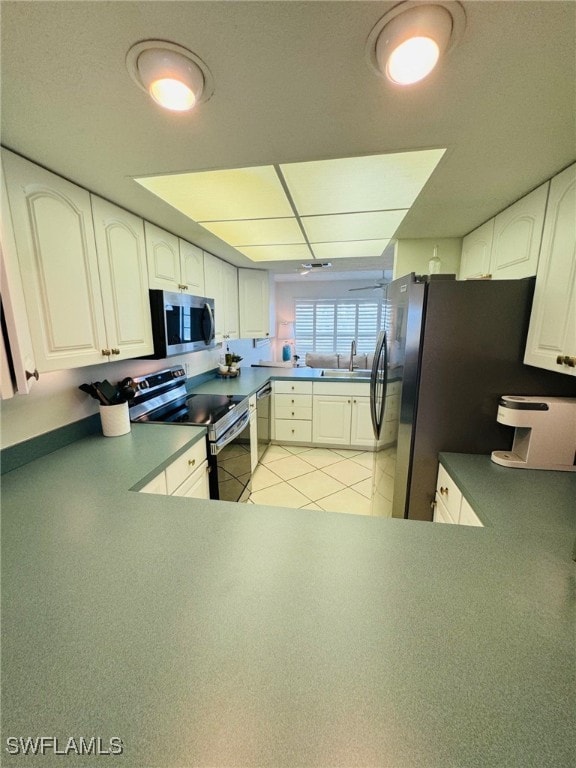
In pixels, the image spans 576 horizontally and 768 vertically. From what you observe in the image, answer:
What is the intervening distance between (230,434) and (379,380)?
3.60ft

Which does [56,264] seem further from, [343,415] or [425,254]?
[343,415]

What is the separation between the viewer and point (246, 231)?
2.18 metres

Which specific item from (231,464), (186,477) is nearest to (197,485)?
(186,477)

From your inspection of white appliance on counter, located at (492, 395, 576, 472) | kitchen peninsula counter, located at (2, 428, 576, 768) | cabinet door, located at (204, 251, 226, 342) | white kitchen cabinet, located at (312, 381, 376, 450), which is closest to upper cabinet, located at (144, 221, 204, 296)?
cabinet door, located at (204, 251, 226, 342)

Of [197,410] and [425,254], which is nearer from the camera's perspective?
[197,410]

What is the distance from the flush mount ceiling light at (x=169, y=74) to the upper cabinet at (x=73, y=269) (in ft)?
2.16

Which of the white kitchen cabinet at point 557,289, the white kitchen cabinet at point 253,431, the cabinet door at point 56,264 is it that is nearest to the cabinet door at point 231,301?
the white kitchen cabinet at point 253,431

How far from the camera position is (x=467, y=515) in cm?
117

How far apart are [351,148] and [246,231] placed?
1.24m

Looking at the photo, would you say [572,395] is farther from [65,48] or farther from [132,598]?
[65,48]

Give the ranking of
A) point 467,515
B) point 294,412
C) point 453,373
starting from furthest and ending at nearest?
point 294,412, point 453,373, point 467,515

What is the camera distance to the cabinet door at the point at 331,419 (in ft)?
11.1

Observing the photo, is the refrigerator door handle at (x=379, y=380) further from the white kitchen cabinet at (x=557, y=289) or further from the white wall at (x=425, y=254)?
→ the white wall at (x=425, y=254)

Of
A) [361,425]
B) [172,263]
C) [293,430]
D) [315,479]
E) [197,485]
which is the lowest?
[315,479]
